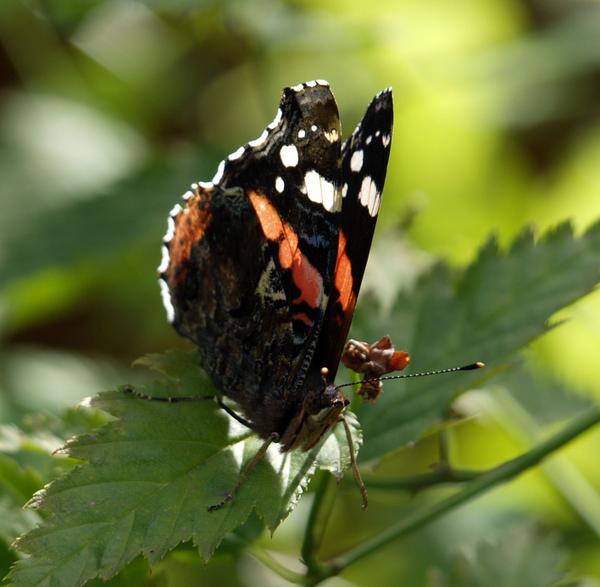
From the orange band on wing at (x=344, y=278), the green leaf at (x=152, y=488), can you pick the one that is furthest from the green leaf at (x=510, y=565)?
the orange band on wing at (x=344, y=278)

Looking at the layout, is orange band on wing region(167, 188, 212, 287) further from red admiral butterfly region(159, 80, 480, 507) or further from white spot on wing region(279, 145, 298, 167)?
white spot on wing region(279, 145, 298, 167)

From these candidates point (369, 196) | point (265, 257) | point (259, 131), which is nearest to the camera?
point (369, 196)

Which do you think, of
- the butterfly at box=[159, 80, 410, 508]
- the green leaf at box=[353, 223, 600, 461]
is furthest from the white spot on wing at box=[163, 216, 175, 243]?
the green leaf at box=[353, 223, 600, 461]

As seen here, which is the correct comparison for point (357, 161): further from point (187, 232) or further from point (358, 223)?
point (187, 232)

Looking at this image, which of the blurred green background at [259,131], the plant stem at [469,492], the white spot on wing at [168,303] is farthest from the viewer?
the blurred green background at [259,131]

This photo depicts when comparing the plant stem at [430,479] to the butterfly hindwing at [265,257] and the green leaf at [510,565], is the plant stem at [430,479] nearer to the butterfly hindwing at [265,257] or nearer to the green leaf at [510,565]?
the green leaf at [510,565]

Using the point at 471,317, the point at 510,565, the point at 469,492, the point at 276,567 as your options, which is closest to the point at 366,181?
the point at 471,317
